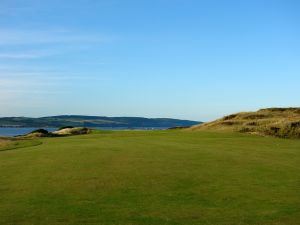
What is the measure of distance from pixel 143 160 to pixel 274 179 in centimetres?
755

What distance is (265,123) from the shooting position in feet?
172

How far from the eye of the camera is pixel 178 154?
26141 millimetres

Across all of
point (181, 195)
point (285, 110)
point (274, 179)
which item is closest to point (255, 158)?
point (274, 179)

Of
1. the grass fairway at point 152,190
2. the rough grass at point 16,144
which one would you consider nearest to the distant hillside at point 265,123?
the rough grass at point 16,144

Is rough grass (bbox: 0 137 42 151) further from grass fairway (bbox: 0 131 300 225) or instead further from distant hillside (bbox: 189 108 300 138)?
distant hillside (bbox: 189 108 300 138)

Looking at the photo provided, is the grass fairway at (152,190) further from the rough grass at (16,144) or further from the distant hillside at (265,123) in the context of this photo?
the distant hillside at (265,123)

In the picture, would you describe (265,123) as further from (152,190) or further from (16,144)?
(152,190)

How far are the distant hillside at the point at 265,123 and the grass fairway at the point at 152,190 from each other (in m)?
23.6

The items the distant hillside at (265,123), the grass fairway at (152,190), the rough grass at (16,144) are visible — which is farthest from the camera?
the distant hillside at (265,123)

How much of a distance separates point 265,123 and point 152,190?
3879cm

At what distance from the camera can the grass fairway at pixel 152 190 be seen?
12.6m

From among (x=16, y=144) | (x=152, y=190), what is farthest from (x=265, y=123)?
(x=152, y=190)

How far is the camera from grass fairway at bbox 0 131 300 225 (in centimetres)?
1262

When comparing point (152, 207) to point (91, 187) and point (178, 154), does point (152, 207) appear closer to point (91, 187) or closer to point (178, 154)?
point (91, 187)
